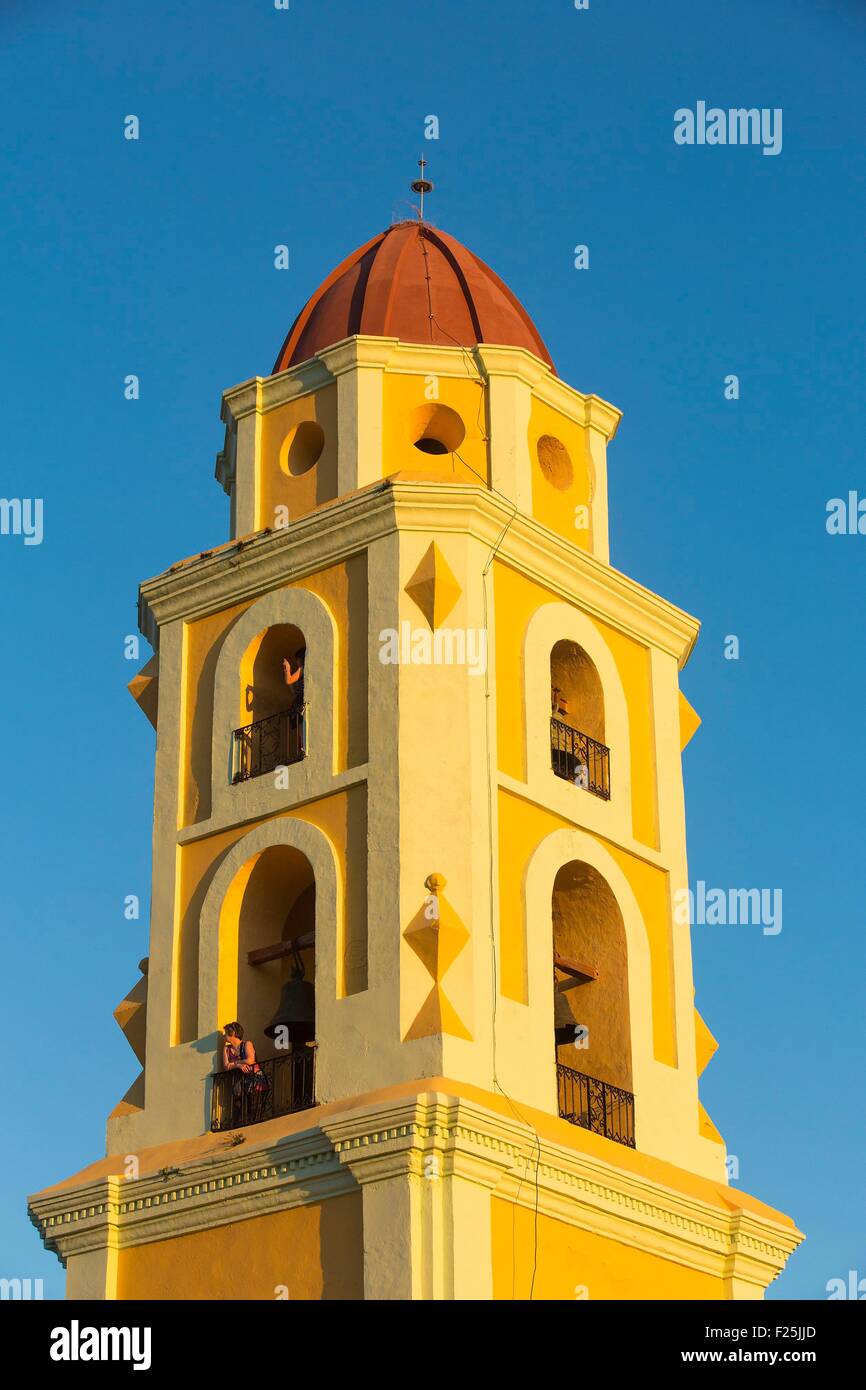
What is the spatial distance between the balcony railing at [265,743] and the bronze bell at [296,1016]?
7.37 feet

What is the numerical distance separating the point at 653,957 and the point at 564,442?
5.49 m

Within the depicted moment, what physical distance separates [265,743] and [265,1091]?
357 cm

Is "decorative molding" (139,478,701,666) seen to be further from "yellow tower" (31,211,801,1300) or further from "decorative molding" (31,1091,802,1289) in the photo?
"decorative molding" (31,1091,802,1289)

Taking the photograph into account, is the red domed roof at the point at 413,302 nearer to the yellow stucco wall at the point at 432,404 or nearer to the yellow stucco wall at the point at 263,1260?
the yellow stucco wall at the point at 432,404

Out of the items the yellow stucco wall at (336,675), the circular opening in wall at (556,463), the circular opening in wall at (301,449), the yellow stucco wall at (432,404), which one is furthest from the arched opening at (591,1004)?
the circular opening in wall at (301,449)

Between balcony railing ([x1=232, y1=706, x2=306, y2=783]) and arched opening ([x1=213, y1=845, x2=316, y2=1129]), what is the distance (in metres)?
0.97

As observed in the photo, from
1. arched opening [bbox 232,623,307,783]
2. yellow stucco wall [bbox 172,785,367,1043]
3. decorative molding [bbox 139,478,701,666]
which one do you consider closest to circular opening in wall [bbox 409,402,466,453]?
decorative molding [bbox 139,478,701,666]

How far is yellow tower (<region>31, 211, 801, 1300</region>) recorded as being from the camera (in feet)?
82.0

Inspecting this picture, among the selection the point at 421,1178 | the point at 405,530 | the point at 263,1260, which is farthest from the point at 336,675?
the point at 263,1260

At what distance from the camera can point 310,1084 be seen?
25938mm

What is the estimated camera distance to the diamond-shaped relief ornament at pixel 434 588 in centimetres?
2697

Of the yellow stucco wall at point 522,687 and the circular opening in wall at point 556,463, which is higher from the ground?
the circular opening in wall at point 556,463

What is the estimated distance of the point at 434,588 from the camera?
27.0 m
